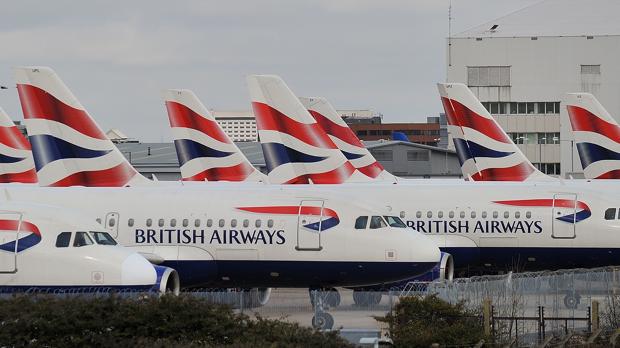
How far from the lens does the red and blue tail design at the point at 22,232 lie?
35.8 metres

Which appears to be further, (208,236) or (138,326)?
(208,236)

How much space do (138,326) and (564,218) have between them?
2711cm

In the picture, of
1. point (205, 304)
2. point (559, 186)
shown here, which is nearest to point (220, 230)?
point (559, 186)

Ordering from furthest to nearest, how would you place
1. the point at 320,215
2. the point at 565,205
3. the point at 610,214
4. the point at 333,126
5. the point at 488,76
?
the point at 488,76
the point at 333,126
the point at 565,205
the point at 610,214
the point at 320,215

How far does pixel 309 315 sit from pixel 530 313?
6.03m

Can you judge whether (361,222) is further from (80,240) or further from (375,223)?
(80,240)

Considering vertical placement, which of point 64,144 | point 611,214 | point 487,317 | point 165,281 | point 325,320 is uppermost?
point 64,144

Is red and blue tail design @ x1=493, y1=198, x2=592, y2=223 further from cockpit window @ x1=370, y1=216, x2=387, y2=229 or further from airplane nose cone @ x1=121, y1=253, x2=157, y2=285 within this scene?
airplane nose cone @ x1=121, y1=253, x2=157, y2=285

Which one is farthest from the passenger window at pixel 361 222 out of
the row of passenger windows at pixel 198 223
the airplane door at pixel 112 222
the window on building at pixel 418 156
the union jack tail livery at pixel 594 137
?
the window on building at pixel 418 156

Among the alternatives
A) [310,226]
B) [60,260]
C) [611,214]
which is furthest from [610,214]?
[60,260]

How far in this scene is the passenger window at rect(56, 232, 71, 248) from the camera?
A: 3597cm

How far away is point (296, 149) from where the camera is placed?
2250 inches

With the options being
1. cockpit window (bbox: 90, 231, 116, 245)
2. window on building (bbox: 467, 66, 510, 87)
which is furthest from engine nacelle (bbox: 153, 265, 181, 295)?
window on building (bbox: 467, 66, 510, 87)

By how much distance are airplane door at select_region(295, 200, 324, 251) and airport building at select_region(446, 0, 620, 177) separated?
71330mm
